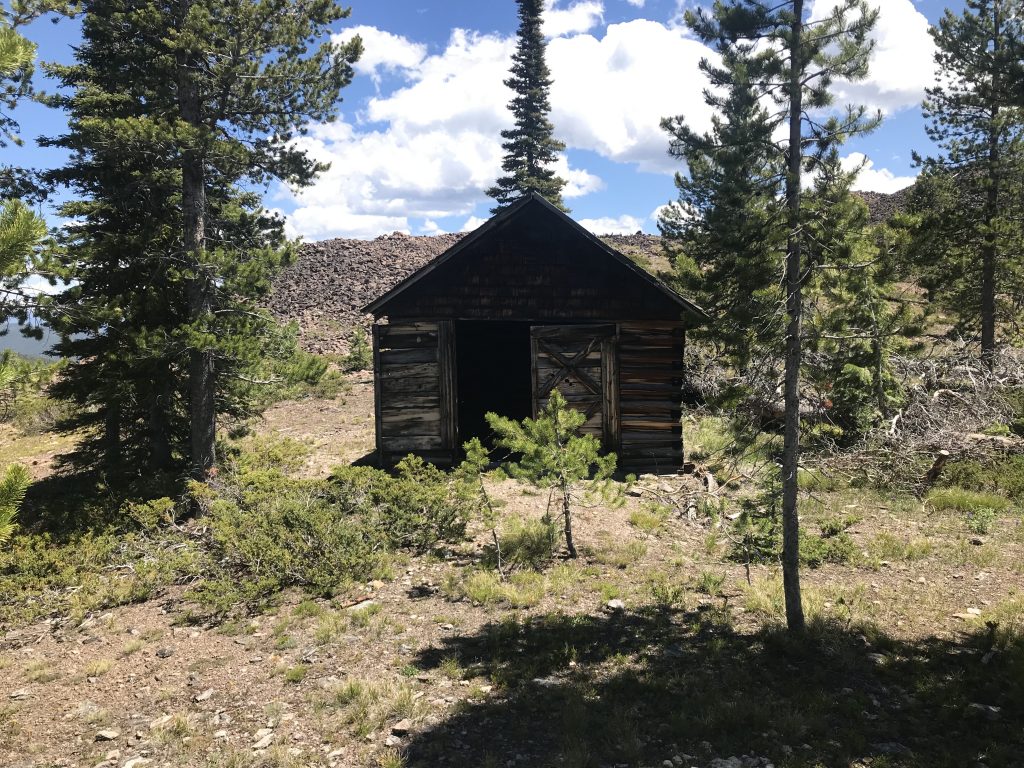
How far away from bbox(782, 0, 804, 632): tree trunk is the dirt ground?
1.01m

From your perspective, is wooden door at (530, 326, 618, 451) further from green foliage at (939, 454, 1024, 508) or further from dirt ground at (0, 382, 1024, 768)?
green foliage at (939, 454, 1024, 508)

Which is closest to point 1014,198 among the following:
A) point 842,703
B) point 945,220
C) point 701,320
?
point 945,220

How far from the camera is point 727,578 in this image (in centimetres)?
974

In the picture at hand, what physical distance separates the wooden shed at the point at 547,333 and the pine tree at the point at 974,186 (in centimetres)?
1089

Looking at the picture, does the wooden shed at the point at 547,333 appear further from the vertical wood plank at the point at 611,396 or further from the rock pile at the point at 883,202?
the rock pile at the point at 883,202

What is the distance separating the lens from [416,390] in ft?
48.3

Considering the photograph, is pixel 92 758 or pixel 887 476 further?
pixel 887 476

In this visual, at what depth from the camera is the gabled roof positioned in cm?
1388

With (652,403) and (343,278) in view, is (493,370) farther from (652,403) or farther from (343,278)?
(343,278)

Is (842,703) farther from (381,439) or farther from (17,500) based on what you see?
(381,439)

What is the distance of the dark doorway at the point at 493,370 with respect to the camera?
1969 cm

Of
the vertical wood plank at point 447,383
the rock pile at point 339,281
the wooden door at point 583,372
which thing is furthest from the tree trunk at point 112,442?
the rock pile at point 339,281

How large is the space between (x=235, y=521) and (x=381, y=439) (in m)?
4.53

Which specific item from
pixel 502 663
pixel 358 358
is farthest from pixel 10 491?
pixel 358 358
